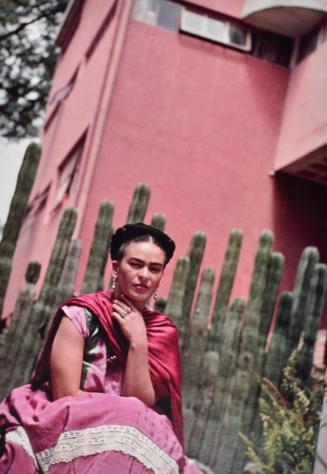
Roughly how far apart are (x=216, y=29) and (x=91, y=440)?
9.34 meters

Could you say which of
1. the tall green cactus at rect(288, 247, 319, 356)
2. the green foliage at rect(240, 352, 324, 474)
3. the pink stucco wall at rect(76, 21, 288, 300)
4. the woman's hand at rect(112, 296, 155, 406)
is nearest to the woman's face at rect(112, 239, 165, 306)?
the woman's hand at rect(112, 296, 155, 406)

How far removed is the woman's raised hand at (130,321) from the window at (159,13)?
27.4 ft

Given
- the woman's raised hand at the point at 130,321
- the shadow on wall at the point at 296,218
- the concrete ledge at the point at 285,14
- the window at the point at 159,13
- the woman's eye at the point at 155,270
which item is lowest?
the woman's raised hand at the point at 130,321

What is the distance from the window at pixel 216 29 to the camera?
1034 centimetres

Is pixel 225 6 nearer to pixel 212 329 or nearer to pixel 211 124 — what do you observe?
pixel 211 124

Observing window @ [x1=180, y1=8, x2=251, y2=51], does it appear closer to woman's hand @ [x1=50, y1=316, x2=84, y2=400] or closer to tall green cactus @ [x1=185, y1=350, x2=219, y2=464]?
tall green cactus @ [x1=185, y1=350, x2=219, y2=464]

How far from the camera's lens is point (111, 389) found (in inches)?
90.8

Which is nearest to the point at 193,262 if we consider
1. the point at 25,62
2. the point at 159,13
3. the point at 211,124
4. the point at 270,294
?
the point at 270,294

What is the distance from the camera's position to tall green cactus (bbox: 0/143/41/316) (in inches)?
218

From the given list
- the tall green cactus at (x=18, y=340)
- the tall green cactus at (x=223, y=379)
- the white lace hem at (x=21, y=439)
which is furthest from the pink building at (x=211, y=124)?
the white lace hem at (x=21, y=439)

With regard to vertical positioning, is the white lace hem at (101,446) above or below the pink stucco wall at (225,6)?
below

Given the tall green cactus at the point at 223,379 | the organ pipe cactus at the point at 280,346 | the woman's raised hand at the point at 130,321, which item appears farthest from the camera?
the organ pipe cactus at the point at 280,346

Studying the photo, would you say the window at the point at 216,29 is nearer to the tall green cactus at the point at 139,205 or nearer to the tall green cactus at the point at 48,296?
the tall green cactus at the point at 139,205

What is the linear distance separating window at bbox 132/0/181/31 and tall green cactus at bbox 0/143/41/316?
5027mm
